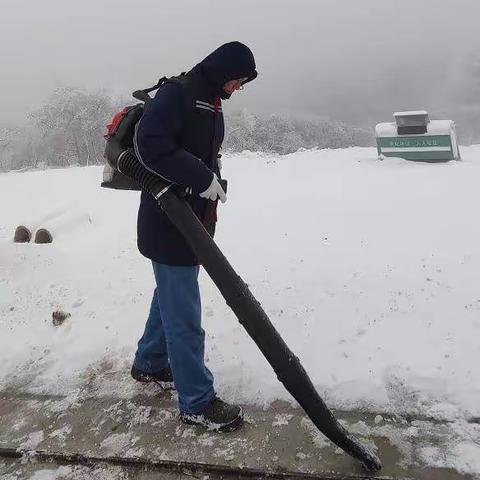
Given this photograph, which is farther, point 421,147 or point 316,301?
point 421,147

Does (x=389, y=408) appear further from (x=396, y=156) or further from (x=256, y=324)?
(x=396, y=156)

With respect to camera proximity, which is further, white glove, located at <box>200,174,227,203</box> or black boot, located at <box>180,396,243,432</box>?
black boot, located at <box>180,396,243,432</box>

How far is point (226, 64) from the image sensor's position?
285cm

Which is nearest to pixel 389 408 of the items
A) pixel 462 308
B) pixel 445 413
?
pixel 445 413

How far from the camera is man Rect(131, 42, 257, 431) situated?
108 inches

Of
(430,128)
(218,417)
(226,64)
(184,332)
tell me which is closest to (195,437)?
(218,417)

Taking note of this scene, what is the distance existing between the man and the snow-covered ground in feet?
1.48

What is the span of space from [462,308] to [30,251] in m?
5.59

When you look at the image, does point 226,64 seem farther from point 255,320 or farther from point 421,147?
point 421,147

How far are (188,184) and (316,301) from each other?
2.31m

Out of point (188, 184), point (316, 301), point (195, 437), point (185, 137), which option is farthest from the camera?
point (316, 301)

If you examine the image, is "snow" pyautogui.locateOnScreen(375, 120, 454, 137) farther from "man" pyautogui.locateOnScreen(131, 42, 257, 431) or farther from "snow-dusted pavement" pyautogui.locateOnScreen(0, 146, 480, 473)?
"man" pyautogui.locateOnScreen(131, 42, 257, 431)

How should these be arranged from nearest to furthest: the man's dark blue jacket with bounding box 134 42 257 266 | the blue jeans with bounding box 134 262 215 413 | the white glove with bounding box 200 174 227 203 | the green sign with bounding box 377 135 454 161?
the man's dark blue jacket with bounding box 134 42 257 266, the white glove with bounding box 200 174 227 203, the blue jeans with bounding box 134 262 215 413, the green sign with bounding box 377 135 454 161

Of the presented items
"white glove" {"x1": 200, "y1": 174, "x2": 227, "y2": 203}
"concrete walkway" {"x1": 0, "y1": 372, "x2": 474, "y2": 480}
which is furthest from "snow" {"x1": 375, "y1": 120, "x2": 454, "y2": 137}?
"white glove" {"x1": 200, "y1": 174, "x2": 227, "y2": 203}
